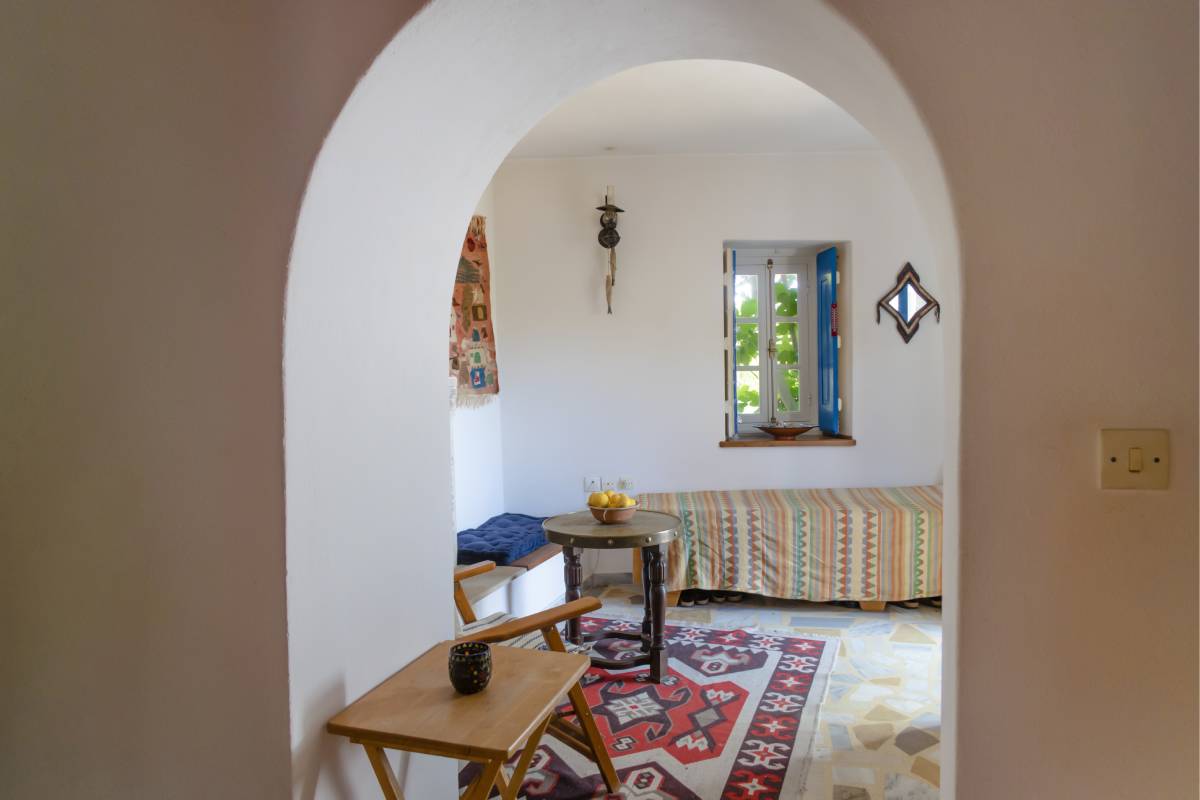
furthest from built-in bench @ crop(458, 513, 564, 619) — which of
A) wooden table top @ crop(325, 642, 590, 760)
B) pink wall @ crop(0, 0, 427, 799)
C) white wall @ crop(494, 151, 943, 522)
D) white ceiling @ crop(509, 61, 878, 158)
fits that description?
white ceiling @ crop(509, 61, 878, 158)

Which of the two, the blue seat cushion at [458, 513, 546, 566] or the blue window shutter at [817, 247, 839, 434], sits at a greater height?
the blue window shutter at [817, 247, 839, 434]

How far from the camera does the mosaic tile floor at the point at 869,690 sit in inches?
103

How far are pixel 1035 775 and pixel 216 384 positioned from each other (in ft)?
5.34

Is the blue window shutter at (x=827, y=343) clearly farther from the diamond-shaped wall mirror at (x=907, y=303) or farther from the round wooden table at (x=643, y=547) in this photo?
the round wooden table at (x=643, y=547)

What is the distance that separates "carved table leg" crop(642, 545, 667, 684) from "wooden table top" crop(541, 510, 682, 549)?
10 centimetres

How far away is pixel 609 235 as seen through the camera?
199 inches

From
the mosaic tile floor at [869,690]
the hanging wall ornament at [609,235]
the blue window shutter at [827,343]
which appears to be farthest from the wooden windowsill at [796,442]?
the hanging wall ornament at [609,235]

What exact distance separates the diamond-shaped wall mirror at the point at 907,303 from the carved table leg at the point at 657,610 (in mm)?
2462

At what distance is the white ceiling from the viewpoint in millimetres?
3775

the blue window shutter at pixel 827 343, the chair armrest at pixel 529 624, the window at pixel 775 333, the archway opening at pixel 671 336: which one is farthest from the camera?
the window at pixel 775 333

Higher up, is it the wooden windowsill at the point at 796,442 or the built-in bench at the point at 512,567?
the wooden windowsill at the point at 796,442

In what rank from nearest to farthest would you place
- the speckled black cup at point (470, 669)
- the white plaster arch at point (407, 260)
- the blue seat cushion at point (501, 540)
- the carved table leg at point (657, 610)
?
the white plaster arch at point (407, 260), the speckled black cup at point (470, 669), the carved table leg at point (657, 610), the blue seat cushion at point (501, 540)

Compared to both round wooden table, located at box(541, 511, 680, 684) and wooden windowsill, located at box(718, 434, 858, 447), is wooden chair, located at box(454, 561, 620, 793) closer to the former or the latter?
round wooden table, located at box(541, 511, 680, 684)

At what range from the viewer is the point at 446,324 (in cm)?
219
